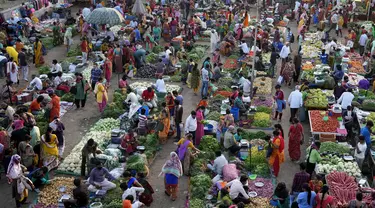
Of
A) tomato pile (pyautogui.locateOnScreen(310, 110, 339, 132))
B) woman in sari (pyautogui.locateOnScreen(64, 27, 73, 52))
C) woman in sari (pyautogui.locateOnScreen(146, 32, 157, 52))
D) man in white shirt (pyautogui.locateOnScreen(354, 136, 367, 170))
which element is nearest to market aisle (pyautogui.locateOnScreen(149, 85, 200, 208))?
tomato pile (pyautogui.locateOnScreen(310, 110, 339, 132))

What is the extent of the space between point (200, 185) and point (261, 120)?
173 inches

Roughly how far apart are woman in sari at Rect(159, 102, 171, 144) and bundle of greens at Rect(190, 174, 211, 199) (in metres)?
2.50

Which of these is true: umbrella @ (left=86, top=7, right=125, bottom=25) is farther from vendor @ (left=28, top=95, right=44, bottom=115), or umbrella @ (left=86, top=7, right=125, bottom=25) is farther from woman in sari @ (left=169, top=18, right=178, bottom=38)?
vendor @ (left=28, top=95, right=44, bottom=115)

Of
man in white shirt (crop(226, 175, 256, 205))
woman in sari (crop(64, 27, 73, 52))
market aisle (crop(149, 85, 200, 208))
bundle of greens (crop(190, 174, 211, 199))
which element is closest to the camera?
man in white shirt (crop(226, 175, 256, 205))

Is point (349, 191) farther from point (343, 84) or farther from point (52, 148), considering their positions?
point (52, 148)

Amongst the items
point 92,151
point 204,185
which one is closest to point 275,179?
point 204,185

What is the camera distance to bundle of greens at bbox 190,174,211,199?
37.4 ft

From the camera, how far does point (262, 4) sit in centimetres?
3164

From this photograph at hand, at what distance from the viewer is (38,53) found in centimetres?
2000

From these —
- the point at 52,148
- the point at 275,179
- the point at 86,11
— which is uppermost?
the point at 86,11

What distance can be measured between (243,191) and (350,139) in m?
5.36

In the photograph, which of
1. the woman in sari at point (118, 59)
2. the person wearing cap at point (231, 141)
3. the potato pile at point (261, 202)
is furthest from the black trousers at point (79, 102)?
the potato pile at point (261, 202)

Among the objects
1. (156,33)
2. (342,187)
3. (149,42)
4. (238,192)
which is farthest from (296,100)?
(156,33)

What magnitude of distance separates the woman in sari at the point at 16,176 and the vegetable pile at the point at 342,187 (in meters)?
6.69
